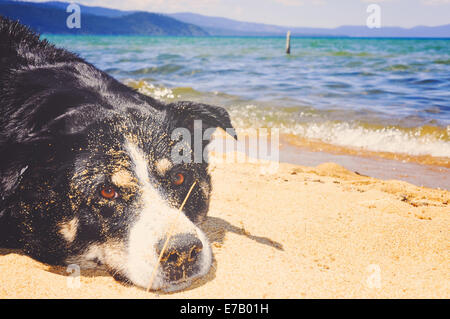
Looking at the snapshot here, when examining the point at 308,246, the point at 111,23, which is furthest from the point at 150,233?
the point at 111,23

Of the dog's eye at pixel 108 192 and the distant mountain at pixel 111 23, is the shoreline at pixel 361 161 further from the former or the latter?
the distant mountain at pixel 111 23

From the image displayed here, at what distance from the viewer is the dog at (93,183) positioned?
81.4 inches

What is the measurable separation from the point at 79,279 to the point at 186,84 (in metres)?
12.1

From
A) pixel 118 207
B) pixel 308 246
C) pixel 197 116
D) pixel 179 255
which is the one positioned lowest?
pixel 308 246

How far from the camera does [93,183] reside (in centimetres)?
219

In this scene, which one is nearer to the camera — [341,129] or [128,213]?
[128,213]

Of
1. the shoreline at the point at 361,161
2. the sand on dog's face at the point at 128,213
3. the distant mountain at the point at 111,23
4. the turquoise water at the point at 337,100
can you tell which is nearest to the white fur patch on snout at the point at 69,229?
the sand on dog's face at the point at 128,213

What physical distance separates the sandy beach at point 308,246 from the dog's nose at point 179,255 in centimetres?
14

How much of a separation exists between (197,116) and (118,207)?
114cm

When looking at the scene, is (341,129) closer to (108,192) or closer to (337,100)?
(337,100)

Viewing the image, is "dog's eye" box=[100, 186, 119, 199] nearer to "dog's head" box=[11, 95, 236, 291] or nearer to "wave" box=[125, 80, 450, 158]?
"dog's head" box=[11, 95, 236, 291]

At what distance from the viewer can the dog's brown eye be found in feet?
8.06

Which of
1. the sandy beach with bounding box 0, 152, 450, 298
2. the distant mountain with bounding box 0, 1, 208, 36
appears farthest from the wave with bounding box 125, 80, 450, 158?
the distant mountain with bounding box 0, 1, 208, 36

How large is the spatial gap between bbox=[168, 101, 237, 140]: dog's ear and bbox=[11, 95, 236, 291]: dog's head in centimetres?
35
